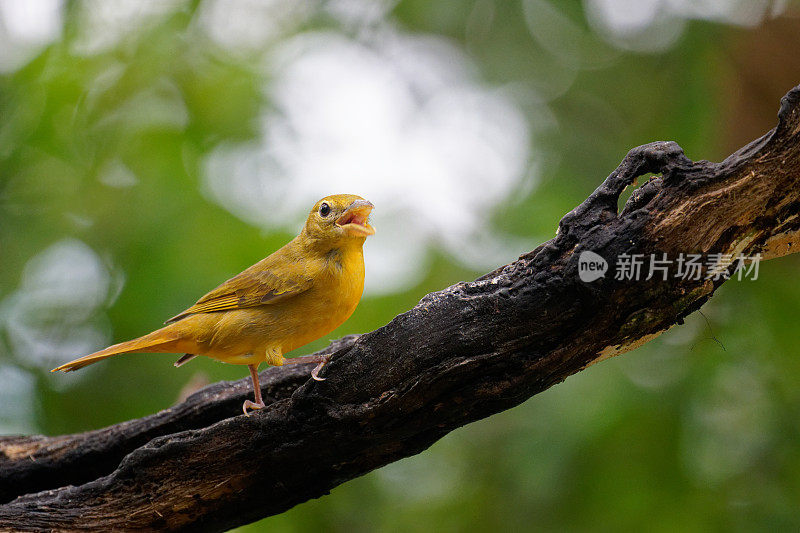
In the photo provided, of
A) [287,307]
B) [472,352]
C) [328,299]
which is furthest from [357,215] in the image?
[472,352]

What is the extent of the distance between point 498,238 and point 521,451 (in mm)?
2020

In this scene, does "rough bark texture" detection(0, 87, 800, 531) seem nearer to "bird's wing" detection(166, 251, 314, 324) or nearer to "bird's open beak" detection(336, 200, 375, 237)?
"bird's wing" detection(166, 251, 314, 324)

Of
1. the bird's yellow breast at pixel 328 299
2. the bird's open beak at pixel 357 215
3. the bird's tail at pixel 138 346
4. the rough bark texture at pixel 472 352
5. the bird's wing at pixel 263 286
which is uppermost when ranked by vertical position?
the bird's open beak at pixel 357 215

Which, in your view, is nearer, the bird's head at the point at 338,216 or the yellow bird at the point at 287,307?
the yellow bird at the point at 287,307

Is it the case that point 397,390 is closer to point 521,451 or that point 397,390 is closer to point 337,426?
point 337,426

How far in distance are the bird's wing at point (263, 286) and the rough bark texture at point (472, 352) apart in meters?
0.96

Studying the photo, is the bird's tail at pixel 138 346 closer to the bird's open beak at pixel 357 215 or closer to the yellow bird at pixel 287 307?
the yellow bird at pixel 287 307

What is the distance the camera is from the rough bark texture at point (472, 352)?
2.86 metres

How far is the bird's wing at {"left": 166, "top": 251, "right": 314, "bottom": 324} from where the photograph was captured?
4.41 meters

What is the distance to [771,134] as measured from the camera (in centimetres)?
285

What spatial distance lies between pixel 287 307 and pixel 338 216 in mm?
657

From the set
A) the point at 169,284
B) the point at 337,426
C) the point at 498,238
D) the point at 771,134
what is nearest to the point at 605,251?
the point at 771,134

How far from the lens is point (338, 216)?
4566mm

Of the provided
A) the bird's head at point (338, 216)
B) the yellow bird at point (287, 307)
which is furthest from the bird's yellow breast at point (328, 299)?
the bird's head at point (338, 216)
